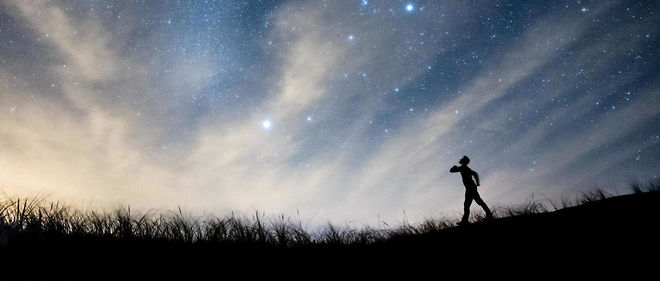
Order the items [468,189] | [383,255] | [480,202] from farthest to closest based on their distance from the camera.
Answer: [468,189] → [480,202] → [383,255]

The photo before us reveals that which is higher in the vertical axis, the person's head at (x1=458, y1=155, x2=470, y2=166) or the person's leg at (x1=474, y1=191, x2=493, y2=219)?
the person's head at (x1=458, y1=155, x2=470, y2=166)

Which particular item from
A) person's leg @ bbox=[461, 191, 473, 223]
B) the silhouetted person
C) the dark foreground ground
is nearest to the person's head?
the silhouetted person

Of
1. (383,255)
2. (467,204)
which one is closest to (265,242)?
(383,255)

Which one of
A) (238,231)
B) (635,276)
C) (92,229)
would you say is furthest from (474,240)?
(92,229)

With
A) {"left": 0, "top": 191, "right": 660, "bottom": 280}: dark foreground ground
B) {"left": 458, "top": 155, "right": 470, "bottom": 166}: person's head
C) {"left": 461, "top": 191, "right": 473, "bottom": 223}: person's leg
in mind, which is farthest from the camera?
{"left": 458, "top": 155, "right": 470, "bottom": 166}: person's head

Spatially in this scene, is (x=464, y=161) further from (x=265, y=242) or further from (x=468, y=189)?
(x=265, y=242)

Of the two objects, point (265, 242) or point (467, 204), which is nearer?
A: point (265, 242)

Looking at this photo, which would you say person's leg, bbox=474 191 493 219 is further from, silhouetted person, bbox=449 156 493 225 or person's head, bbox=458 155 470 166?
person's head, bbox=458 155 470 166

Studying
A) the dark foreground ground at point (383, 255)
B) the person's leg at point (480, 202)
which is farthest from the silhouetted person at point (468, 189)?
the dark foreground ground at point (383, 255)

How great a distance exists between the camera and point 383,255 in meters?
5.84

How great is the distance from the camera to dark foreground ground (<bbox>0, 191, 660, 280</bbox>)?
4000mm

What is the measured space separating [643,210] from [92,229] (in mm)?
9476

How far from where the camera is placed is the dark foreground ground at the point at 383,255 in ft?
13.1

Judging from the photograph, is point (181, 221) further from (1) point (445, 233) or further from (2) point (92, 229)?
(1) point (445, 233)
